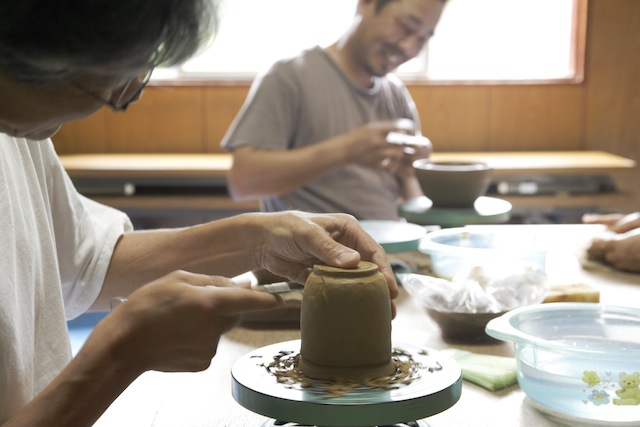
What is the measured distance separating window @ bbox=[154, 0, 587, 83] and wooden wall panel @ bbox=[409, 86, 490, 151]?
3.1 inches

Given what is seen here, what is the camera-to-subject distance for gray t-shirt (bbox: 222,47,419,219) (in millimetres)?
2811

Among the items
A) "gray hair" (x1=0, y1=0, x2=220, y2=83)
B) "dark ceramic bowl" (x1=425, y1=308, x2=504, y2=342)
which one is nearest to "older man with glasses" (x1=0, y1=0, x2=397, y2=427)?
"gray hair" (x1=0, y1=0, x2=220, y2=83)

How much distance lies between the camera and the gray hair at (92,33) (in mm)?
Result: 817

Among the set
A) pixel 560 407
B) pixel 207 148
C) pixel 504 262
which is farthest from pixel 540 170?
pixel 560 407

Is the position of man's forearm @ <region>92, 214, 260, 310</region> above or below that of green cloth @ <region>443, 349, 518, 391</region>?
above

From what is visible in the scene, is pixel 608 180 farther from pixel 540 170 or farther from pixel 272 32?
pixel 272 32

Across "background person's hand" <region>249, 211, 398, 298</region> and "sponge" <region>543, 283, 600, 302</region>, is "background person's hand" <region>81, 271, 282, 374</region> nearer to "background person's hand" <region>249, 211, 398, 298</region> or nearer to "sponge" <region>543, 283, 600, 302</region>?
"background person's hand" <region>249, 211, 398, 298</region>

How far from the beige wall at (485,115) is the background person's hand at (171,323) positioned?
3.96m

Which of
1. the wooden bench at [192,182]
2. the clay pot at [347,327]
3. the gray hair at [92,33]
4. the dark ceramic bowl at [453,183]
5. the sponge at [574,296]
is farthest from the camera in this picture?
the wooden bench at [192,182]

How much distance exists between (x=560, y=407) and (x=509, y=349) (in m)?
0.32

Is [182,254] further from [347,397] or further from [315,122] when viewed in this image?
[315,122]

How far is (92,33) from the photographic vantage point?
0.84 m

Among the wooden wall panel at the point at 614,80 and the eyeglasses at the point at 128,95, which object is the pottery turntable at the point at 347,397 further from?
the wooden wall panel at the point at 614,80

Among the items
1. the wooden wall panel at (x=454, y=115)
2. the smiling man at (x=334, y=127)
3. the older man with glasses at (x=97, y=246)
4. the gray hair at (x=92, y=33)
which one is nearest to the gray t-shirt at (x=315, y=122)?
the smiling man at (x=334, y=127)
